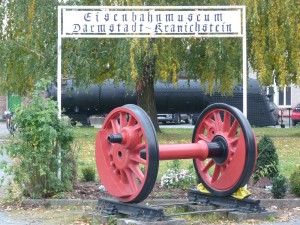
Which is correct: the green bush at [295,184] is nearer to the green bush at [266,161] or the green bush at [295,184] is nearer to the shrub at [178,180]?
the green bush at [266,161]

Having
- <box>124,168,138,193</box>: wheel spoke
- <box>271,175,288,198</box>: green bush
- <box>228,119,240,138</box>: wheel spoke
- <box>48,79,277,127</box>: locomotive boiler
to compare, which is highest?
<box>48,79,277,127</box>: locomotive boiler

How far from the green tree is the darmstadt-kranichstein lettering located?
973 centimetres

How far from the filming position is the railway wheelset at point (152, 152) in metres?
10.5

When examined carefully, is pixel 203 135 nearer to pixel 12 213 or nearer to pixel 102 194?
pixel 102 194

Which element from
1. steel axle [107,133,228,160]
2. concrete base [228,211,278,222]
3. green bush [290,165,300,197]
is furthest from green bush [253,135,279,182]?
concrete base [228,211,278,222]

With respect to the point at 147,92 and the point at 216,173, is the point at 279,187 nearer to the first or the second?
the point at 216,173

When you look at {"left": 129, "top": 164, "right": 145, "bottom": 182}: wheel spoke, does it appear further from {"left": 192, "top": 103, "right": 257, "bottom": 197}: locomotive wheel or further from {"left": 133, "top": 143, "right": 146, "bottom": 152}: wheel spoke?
{"left": 192, "top": 103, "right": 257, "bottom": 197}: locomotive wheel

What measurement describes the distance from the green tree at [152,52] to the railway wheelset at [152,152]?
11.7 metres

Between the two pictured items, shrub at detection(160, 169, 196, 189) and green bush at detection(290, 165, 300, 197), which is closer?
green bush at detection(290, 165, 300, 197)

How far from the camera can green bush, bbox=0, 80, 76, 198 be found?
1252 cm

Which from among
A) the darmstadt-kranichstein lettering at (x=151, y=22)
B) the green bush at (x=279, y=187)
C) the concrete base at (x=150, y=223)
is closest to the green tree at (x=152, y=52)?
the darmstadt-kranichstein lettering at (x=151, y=22)

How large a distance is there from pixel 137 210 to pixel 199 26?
3.99 m

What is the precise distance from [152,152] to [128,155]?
70 centimetres

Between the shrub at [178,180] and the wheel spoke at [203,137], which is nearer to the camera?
the wheel spoke at [203,137]
